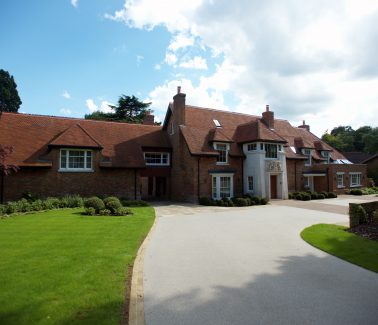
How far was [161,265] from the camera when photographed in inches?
321

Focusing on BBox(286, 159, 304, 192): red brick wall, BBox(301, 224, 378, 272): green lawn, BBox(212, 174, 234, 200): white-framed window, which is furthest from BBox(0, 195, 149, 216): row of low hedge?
BBox(286, 159, 304, 192): red brick wall

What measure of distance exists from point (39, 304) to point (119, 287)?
149cm

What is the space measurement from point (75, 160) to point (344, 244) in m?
19.6

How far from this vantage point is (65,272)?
6.93 metres

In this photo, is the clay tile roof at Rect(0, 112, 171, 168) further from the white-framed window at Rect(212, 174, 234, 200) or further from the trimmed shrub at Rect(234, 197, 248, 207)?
the trimmed shrub at Rect(234, 197, 248, 207)

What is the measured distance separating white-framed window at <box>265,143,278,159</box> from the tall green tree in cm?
5346

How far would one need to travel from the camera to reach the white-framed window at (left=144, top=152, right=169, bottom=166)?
2902 centimetres

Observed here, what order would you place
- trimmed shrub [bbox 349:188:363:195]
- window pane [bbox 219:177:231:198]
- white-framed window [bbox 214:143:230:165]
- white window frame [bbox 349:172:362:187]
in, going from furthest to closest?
white window frame [bbox 349:172:362:187] → trimmed shrub [bbox 349:188:363:195] → white-framed window [bbox 214:143:230:165] → window pane [bbox 219:177:231:198]

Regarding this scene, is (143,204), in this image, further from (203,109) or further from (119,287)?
(119,287)

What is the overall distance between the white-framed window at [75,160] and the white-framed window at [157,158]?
6.17m

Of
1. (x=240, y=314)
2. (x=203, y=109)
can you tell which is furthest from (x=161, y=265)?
(x=203, y=109)

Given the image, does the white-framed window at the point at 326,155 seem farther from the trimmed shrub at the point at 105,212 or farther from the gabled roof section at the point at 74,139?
the trimmed shrub at the point at 105,212

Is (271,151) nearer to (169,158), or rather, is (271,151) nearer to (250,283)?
(169,158)

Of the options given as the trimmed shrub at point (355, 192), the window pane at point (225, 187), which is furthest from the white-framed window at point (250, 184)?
the trimmed shrub at point (355, 192)
